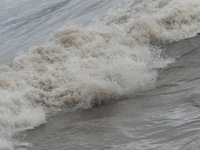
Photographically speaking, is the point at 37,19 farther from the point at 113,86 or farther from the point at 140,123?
the point at 140,123

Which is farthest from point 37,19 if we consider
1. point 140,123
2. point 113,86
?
point 140,123

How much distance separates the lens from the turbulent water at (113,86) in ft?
17.2

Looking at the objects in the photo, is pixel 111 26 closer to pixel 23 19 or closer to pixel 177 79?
pixel 177 79

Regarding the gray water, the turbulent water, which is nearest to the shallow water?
the turbulent water

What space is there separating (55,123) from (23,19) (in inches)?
458

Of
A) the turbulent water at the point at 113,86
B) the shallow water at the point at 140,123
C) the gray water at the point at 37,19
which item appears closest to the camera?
the shallow water at the point at 140,123

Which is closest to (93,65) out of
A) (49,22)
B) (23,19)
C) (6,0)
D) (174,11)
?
(174,11)

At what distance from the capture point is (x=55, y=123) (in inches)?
240

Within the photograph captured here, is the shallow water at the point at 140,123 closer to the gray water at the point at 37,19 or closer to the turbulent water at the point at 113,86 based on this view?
the turbulent water at the point at 113,86

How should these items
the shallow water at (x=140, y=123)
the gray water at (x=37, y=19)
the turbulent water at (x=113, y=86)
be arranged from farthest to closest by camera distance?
the gray water at (x=37, y=19)
the turbulent water at (x=113, y=86)
the shallow water at (x=140, y=123)

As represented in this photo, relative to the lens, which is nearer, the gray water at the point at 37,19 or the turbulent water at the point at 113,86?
the turbulent water at the point at 113,86

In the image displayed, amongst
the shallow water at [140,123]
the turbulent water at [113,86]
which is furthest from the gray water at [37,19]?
the shallow water at [140,123]

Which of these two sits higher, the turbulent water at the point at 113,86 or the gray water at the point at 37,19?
the gray water at the point at 37,19

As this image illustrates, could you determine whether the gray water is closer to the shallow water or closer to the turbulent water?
the turbulent water
